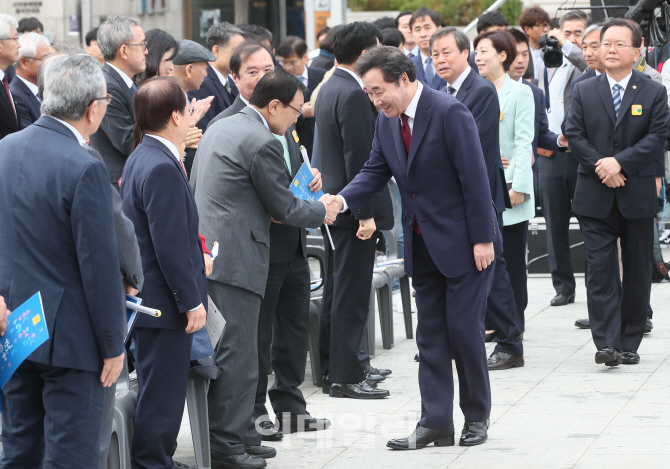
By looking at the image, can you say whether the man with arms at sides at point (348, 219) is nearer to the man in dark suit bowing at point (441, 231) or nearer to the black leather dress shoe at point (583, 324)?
the man in dark suit bowing at point (441, 231)

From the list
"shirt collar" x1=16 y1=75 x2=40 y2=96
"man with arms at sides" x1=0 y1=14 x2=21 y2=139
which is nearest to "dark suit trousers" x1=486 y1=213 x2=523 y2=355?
"man with arms at sides" x1=0 y1=14 x2=21 y2=139

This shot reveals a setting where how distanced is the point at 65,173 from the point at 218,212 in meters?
1.33

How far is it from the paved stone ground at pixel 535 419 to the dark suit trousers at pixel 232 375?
0.30 m

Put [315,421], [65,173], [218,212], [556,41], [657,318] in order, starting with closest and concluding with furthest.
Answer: [65,173]
[218,212]
[315,421]
[657,318]
[556,41]

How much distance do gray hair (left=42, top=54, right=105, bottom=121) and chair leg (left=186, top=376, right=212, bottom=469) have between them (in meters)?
1.51

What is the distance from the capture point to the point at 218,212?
468 cm

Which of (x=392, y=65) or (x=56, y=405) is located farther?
(x=392, y=65)

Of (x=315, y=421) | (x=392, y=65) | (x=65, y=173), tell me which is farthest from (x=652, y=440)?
(x=65, y=173)

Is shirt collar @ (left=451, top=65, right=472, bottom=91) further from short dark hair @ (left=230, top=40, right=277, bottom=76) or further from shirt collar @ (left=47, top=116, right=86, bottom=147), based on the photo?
shirt collar @ (left=47, top=116, right=86, bottom=147)

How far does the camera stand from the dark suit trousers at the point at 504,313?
22.0 ft

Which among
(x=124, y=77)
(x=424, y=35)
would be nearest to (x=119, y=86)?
(x=124, y=77)

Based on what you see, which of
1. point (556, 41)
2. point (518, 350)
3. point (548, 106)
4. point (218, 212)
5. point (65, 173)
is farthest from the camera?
point (548, 106)

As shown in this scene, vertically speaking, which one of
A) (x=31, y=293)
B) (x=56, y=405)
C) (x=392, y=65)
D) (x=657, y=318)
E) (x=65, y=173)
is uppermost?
(x=392, y=65)

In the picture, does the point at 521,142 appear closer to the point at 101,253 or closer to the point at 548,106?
the point at 548,106
